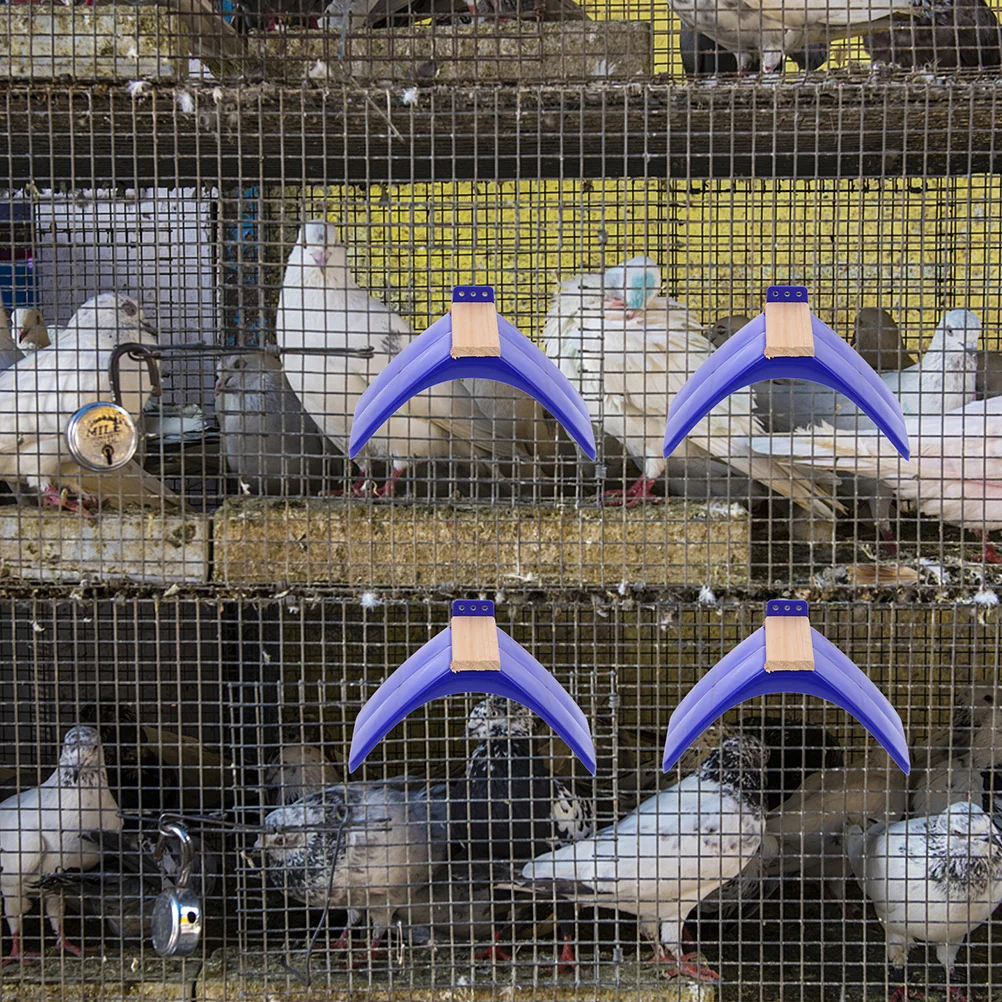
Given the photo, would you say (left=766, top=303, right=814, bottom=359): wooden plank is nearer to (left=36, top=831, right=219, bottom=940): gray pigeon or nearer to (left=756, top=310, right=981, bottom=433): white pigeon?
(left=756, top=310, right=981, bottom=433): white pigeon

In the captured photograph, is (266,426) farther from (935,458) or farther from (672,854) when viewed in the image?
(935,458)

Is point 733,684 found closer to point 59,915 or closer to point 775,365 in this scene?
point 775,365

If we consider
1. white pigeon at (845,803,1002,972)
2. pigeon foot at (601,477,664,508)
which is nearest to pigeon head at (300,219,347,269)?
pigeon foot at (601,477,664,508)

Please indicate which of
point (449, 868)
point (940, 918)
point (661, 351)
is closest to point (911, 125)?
point (661, 351)

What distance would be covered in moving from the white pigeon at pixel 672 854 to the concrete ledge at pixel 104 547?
91 cm

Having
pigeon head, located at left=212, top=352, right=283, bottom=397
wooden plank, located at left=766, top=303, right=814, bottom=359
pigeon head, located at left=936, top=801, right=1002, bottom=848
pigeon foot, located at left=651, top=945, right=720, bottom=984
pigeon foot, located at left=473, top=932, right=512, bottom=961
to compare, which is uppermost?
wooden plank, located at left=766, top=303, right=814, bottom=359

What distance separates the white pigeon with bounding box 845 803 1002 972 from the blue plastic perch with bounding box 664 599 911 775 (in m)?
0.74

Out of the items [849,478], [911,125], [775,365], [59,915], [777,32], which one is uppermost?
[777,32]

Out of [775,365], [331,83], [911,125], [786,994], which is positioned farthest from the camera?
[786,994]

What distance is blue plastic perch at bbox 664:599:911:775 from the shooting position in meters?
1.71

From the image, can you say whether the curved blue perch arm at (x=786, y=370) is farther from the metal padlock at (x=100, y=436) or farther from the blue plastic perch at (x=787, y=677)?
the metal padlock at (x=100, y=436)

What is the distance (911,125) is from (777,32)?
1.05 ft

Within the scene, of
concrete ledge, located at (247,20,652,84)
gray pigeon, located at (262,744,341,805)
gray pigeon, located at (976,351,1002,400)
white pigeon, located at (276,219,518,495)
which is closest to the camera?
concrete ledge, located at (247,20,652,84)

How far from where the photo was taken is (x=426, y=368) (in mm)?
1672
